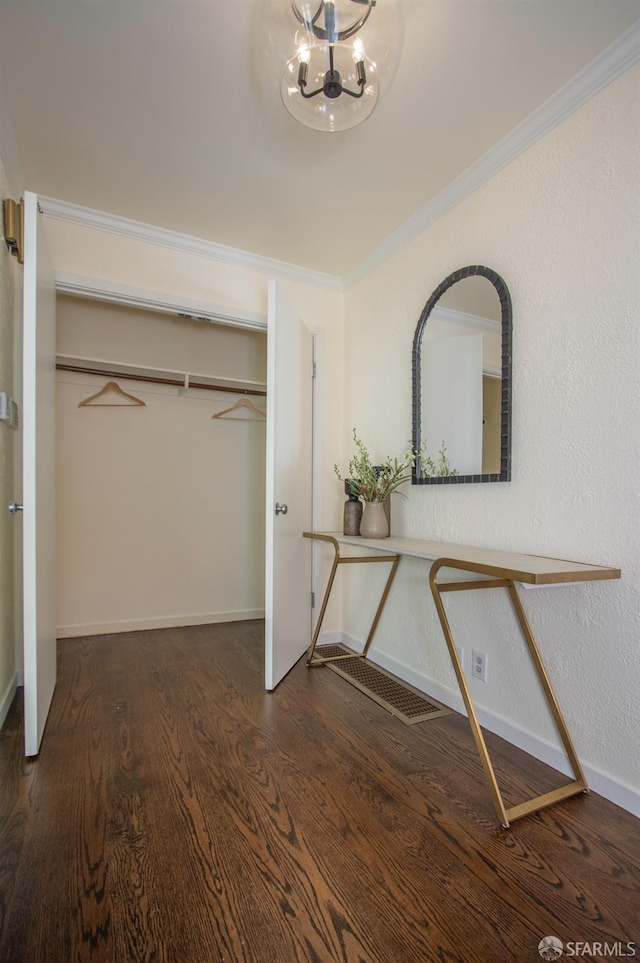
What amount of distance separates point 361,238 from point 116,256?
1.34 m

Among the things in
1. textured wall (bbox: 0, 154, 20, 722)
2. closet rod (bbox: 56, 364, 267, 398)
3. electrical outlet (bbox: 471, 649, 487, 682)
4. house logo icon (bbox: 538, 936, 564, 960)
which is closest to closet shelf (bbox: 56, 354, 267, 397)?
closet rod (bbox: 56, 364, 267, 398)

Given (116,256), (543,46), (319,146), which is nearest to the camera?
(543,46)

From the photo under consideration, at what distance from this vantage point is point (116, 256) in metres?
2.49

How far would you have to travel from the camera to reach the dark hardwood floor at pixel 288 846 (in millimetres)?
1008

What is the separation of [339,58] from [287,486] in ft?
5.52

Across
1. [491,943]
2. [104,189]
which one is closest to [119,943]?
[491,943]

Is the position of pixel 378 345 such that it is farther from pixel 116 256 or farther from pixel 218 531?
pixel 218 531

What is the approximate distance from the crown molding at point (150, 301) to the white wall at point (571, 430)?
122 centimetres

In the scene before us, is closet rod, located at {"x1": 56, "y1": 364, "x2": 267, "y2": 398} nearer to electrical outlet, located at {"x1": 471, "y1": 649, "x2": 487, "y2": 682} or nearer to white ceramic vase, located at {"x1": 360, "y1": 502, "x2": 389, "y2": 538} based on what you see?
white ceramic vase, located at {"x1": 360, "y1": 502, "x2": 389, "y2": 538}

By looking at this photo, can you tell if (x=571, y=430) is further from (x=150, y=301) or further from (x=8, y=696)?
(x=8, y=696)

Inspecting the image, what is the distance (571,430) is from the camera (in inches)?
64.1

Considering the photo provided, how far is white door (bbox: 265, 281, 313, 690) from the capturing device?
225 cm

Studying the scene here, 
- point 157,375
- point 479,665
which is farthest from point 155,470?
point 479,665

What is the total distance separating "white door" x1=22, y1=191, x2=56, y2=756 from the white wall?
168cm
